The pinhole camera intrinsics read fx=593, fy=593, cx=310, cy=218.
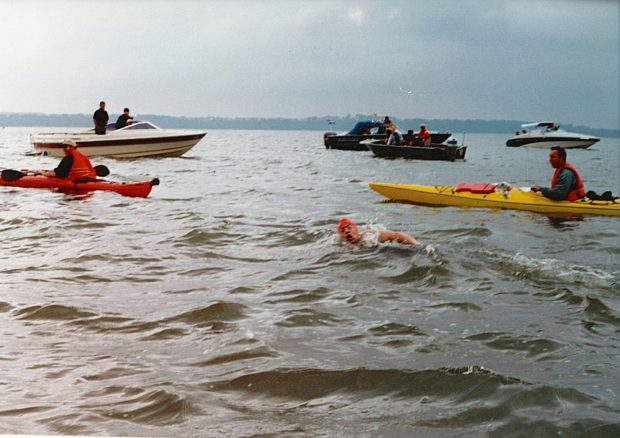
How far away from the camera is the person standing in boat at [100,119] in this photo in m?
20.1

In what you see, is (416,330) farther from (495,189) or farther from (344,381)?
(495,189)

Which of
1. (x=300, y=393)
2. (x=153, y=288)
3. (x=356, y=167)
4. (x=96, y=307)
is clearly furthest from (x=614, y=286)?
(x=356, y=167)

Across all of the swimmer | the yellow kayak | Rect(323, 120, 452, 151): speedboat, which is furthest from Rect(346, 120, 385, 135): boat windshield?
the swimmer

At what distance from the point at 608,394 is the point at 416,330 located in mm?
1522

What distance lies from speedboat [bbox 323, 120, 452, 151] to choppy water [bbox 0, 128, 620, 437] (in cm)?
2160

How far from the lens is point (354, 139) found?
32.7 meters

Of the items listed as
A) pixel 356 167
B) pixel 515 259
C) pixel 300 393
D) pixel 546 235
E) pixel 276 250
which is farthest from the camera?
pixel 356 167

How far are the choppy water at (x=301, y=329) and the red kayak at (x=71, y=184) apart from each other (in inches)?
59.2

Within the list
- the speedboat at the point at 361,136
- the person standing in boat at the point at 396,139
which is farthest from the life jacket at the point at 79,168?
the speedboat at the point at 361,136

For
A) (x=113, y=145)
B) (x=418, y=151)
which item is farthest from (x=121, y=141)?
(x=418, y=151)

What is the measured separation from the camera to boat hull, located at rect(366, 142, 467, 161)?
25.3 m

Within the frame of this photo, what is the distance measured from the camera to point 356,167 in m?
23.9

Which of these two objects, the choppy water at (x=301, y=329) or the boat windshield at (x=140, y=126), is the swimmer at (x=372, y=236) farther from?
the boat windshield at (x=140, y=126)

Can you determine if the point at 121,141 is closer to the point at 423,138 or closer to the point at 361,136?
the point at 423,138
